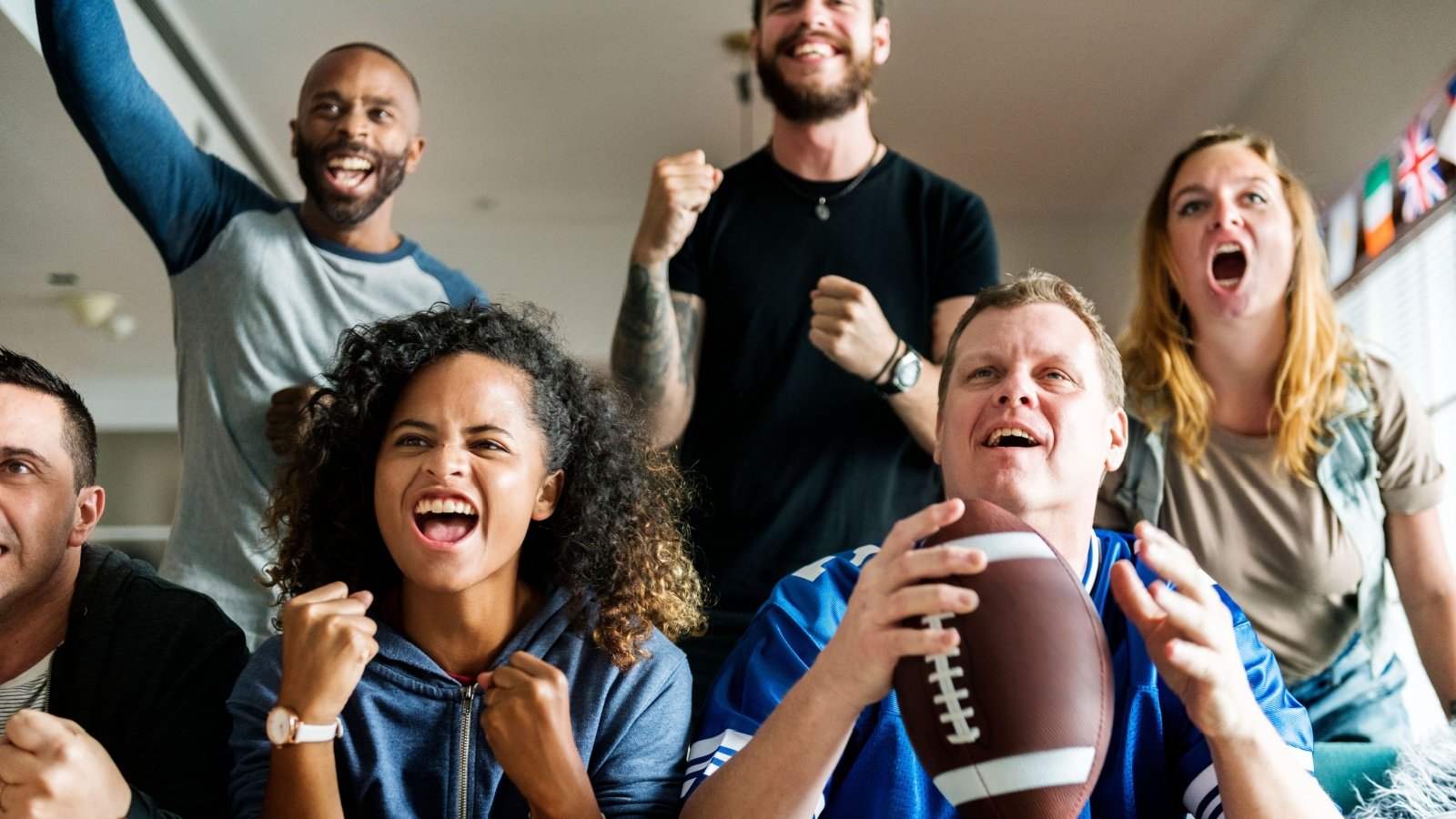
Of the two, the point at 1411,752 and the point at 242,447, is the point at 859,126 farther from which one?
the point at 1411,752

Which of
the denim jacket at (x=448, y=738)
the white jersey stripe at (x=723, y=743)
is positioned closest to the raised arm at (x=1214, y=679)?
the white jersey stripe at (x=723, y=743)

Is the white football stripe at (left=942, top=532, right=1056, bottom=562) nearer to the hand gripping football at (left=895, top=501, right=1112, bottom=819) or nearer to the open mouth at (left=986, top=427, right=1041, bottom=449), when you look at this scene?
the hand gripping football at (left=895, top=501, right=1112, bottom=819)

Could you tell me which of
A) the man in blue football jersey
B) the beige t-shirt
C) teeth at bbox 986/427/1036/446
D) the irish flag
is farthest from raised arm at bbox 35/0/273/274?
the irish flag

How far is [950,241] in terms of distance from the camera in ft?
7.91

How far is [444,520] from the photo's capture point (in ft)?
5.19

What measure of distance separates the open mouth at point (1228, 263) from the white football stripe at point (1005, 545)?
1322mm

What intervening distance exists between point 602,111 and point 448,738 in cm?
362

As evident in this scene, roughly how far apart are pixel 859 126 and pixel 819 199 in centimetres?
17

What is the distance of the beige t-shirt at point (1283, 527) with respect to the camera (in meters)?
2.19

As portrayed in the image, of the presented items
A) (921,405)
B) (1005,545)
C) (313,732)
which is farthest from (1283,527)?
(313,732)

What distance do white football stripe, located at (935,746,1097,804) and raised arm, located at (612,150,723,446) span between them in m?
1.21

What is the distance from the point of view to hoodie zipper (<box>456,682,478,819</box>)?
1482mm

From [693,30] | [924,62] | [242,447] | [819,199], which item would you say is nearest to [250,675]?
[242,447]

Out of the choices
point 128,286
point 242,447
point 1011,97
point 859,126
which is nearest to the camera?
point 242,447
